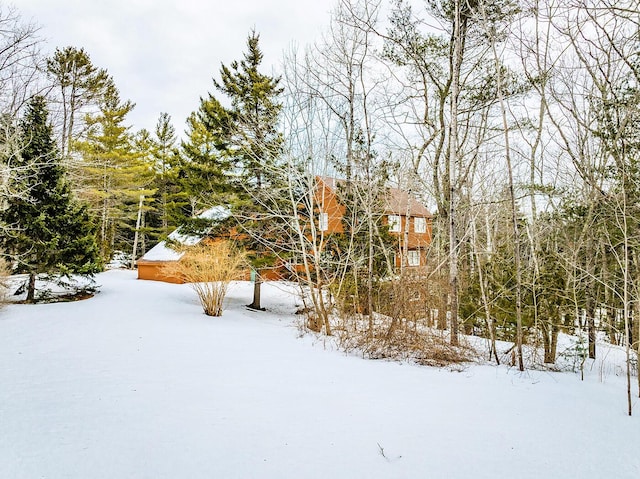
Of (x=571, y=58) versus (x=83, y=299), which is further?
(x=83, y=299)

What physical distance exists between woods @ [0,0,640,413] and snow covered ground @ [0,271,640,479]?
4.91 feet

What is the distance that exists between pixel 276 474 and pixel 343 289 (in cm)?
709

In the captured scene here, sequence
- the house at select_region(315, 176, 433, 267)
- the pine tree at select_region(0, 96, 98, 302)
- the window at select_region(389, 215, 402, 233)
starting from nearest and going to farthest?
the pine tree at select_region(0, 96, 98, 302) < the house at select_region(315, 176, 433, 267) < the window at select_region(389, 215, 402, 233)

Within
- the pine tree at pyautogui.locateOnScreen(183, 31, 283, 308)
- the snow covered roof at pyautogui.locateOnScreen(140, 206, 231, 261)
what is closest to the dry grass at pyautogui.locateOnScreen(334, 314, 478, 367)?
the pine tree at pyautogui.locateOnScreen(183, 31, 283, 308)

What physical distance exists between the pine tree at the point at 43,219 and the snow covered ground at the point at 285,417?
14.3 ft

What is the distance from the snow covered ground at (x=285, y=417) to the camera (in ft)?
9.17

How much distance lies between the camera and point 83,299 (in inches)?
426

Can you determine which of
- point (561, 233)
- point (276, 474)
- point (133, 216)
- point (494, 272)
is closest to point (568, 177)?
point (561, 233)

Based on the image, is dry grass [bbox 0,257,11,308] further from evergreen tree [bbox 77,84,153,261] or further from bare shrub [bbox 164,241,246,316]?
evergreen tree [bbox 77,84,153,261]

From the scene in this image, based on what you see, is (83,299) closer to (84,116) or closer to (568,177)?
(84,116)

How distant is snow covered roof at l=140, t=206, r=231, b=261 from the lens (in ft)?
41.0

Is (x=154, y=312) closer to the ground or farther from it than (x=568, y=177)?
closer to the ground

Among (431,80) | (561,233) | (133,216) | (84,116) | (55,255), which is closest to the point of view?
(561,233)

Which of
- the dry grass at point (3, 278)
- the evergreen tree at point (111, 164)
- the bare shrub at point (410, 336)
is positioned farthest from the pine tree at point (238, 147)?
the evergreen tree at point (111, 164)
